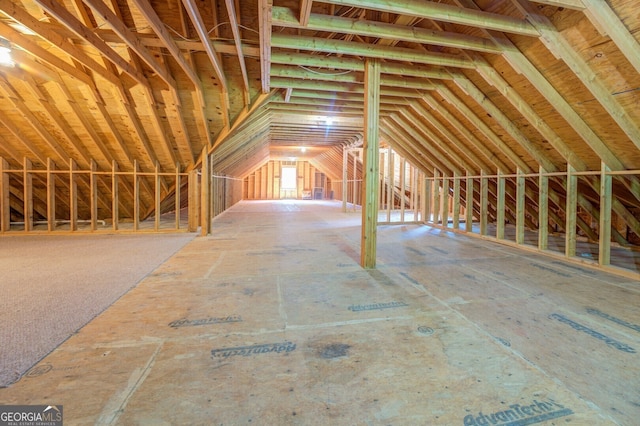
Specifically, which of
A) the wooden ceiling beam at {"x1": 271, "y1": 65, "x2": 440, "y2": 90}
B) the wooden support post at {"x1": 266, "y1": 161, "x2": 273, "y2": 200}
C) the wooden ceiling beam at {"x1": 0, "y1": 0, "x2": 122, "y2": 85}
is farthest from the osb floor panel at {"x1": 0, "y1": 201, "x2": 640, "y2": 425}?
the wooden support post at {"x1": 266, "y1": 161, "x2": 273, "y2": 200}

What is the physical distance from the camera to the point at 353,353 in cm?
193

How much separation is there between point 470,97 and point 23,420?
18.1 ft

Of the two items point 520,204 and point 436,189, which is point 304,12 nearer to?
point 520,204

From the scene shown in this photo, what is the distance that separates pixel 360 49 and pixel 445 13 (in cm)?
106

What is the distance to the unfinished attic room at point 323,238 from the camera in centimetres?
159

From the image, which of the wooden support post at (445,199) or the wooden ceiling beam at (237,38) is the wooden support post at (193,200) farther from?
the wooden support post at (445,199)

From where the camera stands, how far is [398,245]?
5598 millimetres

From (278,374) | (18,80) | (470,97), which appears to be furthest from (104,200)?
(470,97)

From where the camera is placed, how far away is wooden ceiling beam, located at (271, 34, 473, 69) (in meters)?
3.30

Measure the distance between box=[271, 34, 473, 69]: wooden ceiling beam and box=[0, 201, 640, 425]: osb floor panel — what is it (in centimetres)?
258

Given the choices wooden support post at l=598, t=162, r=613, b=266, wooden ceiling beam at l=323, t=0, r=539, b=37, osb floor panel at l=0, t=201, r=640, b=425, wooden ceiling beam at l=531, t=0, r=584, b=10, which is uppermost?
wooden ceiling beam at l=323, t=0, r=539, b=37

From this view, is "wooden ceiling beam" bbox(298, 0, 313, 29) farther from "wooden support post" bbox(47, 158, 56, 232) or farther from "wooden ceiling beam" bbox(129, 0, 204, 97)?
"wooden support post" bbox(47, 158, 56, 232)

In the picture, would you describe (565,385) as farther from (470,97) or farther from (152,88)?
(152,88)

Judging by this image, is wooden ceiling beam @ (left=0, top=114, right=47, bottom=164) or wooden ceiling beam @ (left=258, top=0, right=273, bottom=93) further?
wooden ceiling beam @ (left=0, top=114, right=47, bottom=164)
